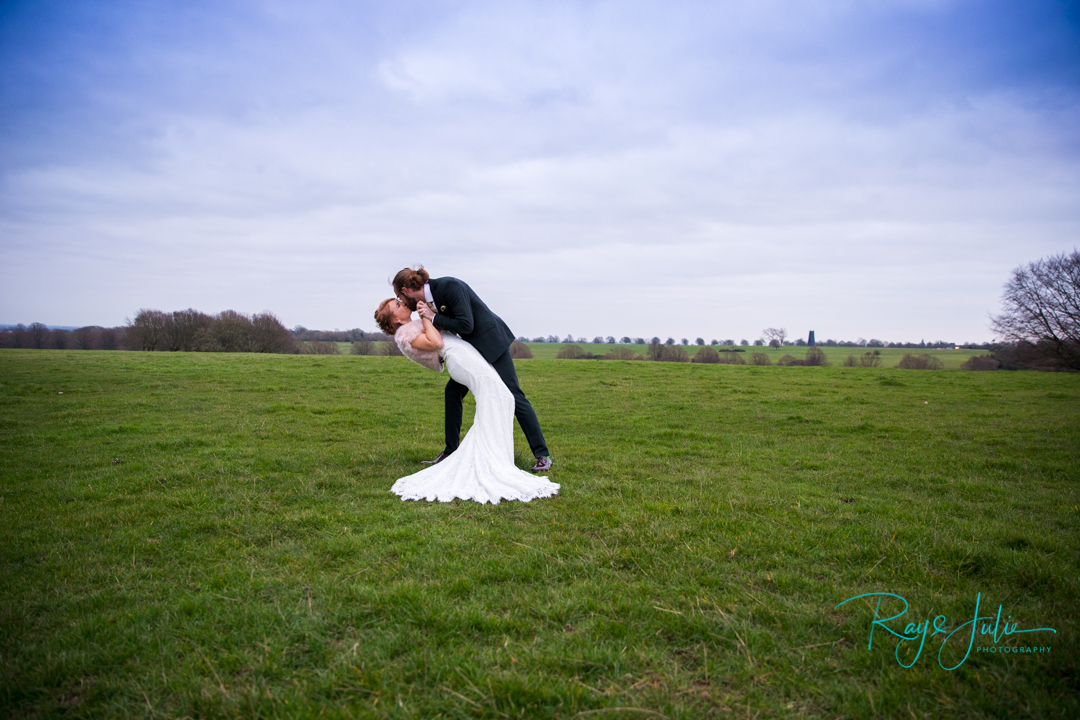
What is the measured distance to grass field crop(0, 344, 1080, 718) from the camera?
2.72 meters

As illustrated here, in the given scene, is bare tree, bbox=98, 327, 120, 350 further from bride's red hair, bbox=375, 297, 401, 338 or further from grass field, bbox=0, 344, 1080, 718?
bride's red hair, bbox=375, 297, 401, 338

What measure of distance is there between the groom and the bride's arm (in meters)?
0.09

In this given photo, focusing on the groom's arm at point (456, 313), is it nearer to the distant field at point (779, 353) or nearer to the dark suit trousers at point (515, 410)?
the dark suit trousers at point (515, 410)

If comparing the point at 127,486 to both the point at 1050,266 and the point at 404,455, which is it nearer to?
the point at 404,455

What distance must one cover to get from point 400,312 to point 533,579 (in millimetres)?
4239

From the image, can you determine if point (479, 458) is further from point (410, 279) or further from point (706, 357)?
point (706, 357)

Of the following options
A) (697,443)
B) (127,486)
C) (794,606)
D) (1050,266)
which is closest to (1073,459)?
(697,443)

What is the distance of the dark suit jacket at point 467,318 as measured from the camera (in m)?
6.94

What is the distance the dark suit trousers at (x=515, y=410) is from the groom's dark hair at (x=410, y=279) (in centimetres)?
142

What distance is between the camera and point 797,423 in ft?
39.5

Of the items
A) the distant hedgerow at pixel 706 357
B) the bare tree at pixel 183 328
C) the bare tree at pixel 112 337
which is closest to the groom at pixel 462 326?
the distant hedgerow at pixel 706 357

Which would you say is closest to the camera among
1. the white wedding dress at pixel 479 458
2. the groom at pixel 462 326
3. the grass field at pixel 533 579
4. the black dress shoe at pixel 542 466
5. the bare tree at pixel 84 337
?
the grass field at pixel 533 579

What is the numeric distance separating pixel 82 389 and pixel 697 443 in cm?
1754

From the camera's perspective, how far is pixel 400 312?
23.1 feet
